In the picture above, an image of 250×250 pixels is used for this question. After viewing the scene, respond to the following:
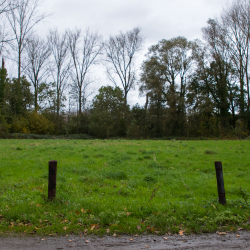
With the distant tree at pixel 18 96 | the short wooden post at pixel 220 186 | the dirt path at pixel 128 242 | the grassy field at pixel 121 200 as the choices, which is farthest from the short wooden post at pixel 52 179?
the distant tree at pixel 18 96

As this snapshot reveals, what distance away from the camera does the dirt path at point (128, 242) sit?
3.67m

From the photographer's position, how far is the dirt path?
12.0 ft

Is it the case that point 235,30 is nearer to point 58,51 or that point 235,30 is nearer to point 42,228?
point 58,51

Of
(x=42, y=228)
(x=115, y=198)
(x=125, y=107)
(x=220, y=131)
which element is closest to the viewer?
(x=42, y=228)

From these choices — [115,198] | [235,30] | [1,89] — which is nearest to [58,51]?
[1,89]

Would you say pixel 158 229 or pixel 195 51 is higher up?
pixel 195 51

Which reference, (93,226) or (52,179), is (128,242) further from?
(52,179)

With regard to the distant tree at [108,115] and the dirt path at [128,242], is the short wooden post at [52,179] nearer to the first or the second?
the dirt path at [128,242]

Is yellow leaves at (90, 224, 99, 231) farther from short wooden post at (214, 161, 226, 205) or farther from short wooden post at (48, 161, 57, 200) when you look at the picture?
short wooden post at (214, 161, 226, 205)

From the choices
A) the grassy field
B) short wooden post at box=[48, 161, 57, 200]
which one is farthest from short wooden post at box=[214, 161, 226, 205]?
short wooden post at box=[48, 161, 57, 200]

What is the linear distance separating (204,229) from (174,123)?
109ft

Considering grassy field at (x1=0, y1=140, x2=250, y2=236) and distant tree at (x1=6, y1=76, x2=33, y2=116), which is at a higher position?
distant tree at (x1=6, y1=76, x2=33, y2=116)

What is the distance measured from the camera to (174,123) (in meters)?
36.8

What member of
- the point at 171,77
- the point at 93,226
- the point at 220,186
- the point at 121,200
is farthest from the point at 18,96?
the point at 220,186
